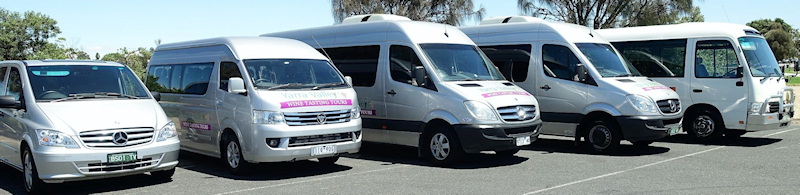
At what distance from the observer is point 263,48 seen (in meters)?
10.3

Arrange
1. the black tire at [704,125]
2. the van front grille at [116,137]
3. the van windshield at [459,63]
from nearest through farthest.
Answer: the van front grille at [116,137]
the van windshield at [459,63]
the black tire at [704,125]

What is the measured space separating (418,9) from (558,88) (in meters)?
32.3

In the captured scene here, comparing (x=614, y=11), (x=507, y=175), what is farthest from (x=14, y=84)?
(x=614, y=11)

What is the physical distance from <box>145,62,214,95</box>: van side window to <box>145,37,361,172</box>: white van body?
0.05 feet

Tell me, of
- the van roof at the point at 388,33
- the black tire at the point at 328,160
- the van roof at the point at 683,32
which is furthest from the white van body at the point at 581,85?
the black tire at the point at 328,160

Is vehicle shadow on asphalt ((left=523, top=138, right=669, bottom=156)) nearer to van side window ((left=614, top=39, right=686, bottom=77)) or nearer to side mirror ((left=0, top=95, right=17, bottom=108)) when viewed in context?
van side window ((left=614, top=39, right=686, bottom=77))

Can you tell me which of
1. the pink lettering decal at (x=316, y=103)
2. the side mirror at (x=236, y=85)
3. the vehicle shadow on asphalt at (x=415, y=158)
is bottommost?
the vehicle shadow on asphalt at (x=415, y=158)

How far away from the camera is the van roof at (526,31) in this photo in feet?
41.5

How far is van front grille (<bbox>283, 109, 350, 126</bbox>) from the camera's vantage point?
936cm

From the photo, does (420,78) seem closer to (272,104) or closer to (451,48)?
(451,48)

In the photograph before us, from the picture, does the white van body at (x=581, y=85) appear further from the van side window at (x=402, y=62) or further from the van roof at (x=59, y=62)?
the van roof at (x=59, y=62)

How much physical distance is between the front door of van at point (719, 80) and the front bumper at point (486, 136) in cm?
523

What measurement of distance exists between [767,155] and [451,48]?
206 inches

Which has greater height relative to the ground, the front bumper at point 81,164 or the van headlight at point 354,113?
the van headlight at point 354,113
